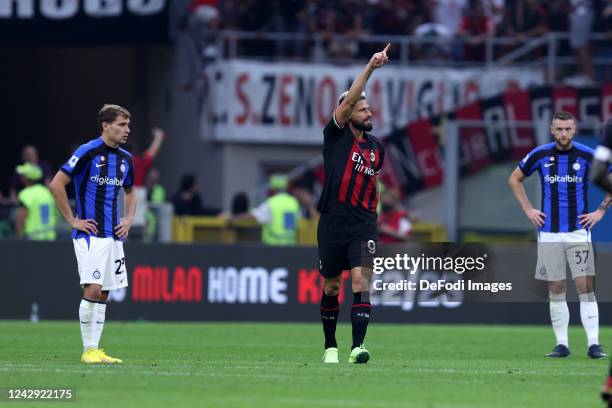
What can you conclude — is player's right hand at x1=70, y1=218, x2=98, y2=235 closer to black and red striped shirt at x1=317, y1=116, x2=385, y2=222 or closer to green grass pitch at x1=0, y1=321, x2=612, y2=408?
green grass pitch at x1=0, y1=321, x2=612, y2=408

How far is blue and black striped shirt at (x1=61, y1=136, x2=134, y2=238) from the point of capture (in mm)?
12898

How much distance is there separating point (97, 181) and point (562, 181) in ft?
15.2

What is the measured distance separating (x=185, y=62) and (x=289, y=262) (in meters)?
9.28

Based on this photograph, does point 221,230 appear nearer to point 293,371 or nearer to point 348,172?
point 348,172

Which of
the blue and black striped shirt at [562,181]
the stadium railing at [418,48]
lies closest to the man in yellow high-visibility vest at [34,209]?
the stadium railing at [418,48]

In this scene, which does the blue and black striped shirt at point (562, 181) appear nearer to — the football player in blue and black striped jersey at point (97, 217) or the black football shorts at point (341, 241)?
the black football shorts at point (341, 241)

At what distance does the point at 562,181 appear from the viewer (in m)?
14.8

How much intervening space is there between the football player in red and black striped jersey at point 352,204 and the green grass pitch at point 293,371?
2.01 ft

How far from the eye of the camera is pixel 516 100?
2778 cm

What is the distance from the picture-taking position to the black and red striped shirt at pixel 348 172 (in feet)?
41.6

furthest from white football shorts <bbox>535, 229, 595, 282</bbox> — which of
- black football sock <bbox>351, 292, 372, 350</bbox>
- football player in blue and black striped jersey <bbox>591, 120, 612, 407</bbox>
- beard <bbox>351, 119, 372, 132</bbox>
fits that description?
football player in blue and black striped jersey <bbox>591, 120, 612, 407</bbox>

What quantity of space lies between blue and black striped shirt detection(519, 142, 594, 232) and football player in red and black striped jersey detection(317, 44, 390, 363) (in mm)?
2604

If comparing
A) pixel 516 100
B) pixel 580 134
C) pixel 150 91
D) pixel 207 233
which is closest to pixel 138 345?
pixel 207 233

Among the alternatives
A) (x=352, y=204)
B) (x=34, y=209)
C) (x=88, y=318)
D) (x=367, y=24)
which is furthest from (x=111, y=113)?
(x=367, y=24)
